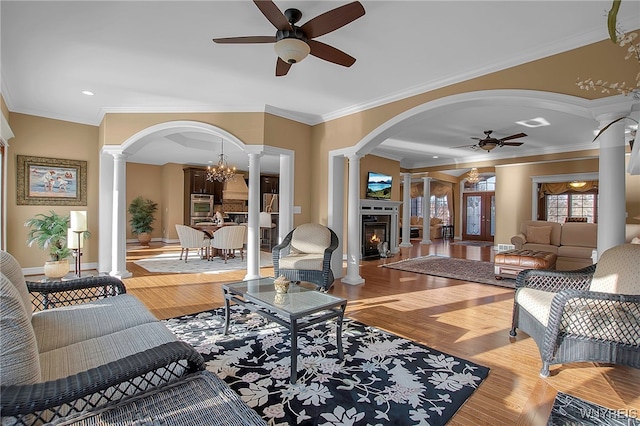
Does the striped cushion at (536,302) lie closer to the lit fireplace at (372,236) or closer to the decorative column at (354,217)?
the decorative column at (354,217)

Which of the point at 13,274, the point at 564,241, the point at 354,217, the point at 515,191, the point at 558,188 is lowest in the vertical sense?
the point at 564,241

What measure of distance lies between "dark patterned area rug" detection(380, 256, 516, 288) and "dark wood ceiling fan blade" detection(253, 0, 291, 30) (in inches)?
192

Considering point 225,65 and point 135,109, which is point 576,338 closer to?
point 225,65

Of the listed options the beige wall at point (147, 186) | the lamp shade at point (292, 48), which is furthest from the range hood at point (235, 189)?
the lamp shade at point (292, 48)

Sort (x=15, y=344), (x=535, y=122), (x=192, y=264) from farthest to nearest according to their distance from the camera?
(x=192, y=264), (x=535, y=122), (x=15, y=344)

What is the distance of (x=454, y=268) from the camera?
21.4ft

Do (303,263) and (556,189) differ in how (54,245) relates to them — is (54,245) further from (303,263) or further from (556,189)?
(556,189)

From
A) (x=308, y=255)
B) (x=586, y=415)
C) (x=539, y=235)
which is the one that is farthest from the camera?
(x=539, y=235)

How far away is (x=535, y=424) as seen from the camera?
181 cm

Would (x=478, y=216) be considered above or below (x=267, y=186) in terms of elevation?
below

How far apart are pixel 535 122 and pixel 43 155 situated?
896 centimetres

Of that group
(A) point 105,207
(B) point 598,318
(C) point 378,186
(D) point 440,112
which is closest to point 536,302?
(B) point 598,318

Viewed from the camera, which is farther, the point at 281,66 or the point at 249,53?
the point at 249,53

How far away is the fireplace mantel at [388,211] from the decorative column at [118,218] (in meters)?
5.05
